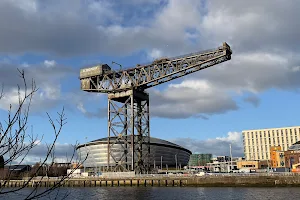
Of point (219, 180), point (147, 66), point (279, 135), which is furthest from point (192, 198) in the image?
point (279, 135)

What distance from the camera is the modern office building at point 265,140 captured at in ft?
591

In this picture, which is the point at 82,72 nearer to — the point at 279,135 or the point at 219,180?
the point at 219,180

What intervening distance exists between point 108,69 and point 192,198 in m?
40.4

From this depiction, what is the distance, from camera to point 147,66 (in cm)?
6900

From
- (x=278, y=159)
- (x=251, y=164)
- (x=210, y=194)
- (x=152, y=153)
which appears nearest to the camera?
(x=210, y=194)

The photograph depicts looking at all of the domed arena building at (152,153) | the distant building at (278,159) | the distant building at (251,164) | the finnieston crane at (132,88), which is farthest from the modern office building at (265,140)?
the finnieston crane at (132,88)

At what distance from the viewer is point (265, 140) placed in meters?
186

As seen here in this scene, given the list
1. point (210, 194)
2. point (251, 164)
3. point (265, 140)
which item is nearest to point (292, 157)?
point (251, 164)

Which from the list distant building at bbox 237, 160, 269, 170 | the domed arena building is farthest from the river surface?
distant building at bbox 237, 160, 269, 170

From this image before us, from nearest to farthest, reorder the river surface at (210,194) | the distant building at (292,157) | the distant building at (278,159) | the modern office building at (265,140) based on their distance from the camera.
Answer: the river surface at (210,194)
the distant building at (292,157)
the distant building at (278,159)
the modern office building at (265,140)

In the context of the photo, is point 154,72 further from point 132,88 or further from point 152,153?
point 152,153

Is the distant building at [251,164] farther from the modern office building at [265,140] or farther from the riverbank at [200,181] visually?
the riverbank at [200,181]

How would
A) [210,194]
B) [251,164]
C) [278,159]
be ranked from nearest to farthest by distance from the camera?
[210,194], [278,159], [251,164]

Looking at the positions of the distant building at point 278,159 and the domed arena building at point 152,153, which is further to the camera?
the domed arena building at point 152,153
